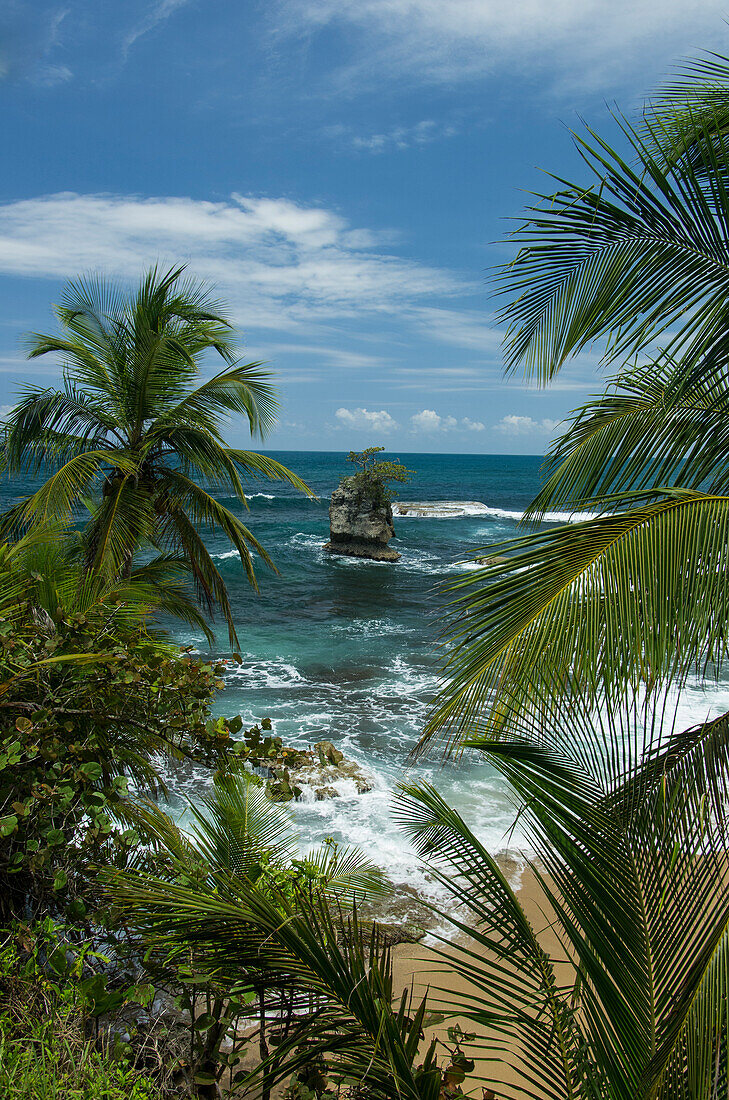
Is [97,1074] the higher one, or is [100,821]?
[100,821]

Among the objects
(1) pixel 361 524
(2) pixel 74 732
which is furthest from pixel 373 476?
(2) pixel 74 732

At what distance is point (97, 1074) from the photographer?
2.56m

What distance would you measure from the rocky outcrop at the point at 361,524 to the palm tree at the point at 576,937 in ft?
99.1

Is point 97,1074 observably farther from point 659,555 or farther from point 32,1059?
point 659,555

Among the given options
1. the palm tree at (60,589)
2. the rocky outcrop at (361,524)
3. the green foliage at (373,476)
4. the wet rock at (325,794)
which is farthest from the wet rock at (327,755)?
the rocky outcrop at (361,524)

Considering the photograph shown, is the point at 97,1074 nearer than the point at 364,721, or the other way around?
the point at 97,1074

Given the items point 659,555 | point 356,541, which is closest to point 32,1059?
point 659,555

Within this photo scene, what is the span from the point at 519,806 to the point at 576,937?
0.60 m

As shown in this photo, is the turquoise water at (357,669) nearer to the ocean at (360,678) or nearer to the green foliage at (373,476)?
the ocean at (360,678)

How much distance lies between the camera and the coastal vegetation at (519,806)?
248cm

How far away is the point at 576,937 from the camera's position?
2857 millimetres

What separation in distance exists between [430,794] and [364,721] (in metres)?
10.8

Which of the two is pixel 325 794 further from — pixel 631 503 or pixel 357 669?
pixel 631 503

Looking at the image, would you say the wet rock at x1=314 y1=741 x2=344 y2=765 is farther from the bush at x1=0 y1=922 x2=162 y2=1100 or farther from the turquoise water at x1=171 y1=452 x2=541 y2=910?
the bush at x1=0 y1=922 x2=162 y2=1100
